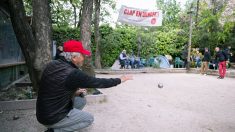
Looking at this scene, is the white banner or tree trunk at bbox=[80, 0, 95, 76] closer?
tree trunk at bbox=[80, 0, 95, 76]

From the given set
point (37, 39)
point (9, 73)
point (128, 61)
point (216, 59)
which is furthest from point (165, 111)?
point (128, 61)

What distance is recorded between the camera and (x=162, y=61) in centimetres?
2228

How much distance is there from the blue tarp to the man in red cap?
58.9 feet

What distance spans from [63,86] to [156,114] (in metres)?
3.98

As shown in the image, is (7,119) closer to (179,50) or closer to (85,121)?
(85,121)

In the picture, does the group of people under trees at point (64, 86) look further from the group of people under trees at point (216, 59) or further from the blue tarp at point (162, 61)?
the blue tarp at point (162, 61)

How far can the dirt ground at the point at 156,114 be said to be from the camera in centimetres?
594

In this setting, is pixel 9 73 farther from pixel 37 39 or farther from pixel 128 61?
pixel 128 61

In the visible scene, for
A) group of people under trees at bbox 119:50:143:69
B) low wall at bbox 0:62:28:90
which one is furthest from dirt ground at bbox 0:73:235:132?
group of people under trees at bbox 119:50:143:69

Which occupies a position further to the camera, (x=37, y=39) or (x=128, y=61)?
(x=128, y=61)

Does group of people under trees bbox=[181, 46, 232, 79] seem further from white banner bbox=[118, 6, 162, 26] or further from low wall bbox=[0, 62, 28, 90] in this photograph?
low wall bbox=[0, 62, 28, 90]

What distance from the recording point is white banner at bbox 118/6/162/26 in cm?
2078

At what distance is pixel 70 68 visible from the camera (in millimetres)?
3705

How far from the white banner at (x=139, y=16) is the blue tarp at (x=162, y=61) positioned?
2.65 meters
